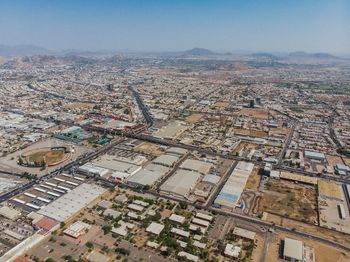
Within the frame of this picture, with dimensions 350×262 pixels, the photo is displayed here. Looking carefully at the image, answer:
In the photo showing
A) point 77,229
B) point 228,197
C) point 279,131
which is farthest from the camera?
point 279,131

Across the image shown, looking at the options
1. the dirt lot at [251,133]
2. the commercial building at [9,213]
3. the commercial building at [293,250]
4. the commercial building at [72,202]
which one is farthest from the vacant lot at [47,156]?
the dirt lot at [251,133]

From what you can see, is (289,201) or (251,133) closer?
(289,201)

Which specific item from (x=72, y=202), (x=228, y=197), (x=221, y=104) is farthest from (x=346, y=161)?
(x=221, y=104)

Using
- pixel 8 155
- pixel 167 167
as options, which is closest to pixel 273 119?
pixel 167 167

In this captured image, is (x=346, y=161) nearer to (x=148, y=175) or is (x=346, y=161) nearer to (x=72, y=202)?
(x=148, y=175)

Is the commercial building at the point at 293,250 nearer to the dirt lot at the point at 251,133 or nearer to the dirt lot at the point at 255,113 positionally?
the dirt lot at the point at 251,133

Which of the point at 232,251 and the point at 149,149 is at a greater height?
the point at 149,149
